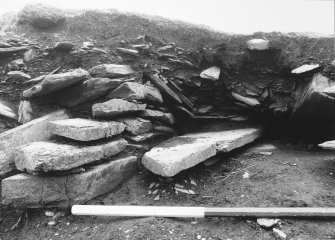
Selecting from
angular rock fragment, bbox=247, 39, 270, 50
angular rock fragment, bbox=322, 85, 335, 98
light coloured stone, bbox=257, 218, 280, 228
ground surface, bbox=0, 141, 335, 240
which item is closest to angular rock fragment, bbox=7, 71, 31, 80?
ground surface, bbox=0, 141, 335, 240

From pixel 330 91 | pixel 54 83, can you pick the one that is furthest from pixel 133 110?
pixel 330 91

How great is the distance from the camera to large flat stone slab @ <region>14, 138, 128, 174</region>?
4.02 metres

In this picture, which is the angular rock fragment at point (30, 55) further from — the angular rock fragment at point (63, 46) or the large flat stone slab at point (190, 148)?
the large flat stone slab at point (190, 148)

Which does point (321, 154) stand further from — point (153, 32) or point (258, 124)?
point (153, 32)

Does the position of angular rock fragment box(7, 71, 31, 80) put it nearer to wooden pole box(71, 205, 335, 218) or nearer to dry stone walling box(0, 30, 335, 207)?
dry stone walling box(0, 30, 335, 207)

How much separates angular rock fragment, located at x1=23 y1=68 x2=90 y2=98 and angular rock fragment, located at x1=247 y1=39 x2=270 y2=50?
11.7 ft

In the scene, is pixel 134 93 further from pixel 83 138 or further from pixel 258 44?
pixel 258 44

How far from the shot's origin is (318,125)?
19.2ft

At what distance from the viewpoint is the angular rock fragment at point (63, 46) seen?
633 centimetres

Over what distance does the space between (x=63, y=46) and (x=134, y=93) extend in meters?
2.00

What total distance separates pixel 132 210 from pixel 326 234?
2.32 meters

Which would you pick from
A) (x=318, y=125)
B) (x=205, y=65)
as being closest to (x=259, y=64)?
(x=205, y=65)

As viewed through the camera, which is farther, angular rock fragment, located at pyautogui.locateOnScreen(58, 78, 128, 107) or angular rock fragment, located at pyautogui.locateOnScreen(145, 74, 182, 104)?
angular rock fragment, located at pyautogui.locateOnScreen(145, 74, 182, 104)

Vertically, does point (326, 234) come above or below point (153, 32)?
below
